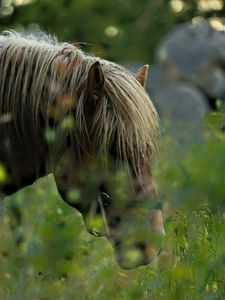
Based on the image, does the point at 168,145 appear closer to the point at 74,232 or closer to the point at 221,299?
the point at 221,299

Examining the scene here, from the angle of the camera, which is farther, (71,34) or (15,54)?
(71,34)

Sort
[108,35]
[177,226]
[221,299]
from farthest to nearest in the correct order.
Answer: [108,35], [177,226], [221,299]

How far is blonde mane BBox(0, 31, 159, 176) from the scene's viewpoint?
5.14m

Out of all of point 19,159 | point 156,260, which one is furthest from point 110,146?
point 156,260

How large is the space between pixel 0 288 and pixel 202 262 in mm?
803

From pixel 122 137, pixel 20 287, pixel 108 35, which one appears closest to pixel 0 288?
pixel 20 287

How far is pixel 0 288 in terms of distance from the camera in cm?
432

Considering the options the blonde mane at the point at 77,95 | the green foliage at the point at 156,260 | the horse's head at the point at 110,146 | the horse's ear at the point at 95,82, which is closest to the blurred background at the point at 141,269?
the green foliage at the point at 156,260

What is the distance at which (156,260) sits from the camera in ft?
15.4

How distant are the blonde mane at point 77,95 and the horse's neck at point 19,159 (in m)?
0.08

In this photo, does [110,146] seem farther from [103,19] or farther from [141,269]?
[103,19]

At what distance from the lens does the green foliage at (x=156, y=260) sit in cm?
375

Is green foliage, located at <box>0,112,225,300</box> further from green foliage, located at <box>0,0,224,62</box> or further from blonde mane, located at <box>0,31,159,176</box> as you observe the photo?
green foliage, located at <box>0,0,224,62</box>

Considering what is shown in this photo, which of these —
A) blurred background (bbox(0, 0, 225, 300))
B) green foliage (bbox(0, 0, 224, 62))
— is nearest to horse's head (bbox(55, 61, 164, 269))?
blurred background (bbox(0, 0, 225, 300))
